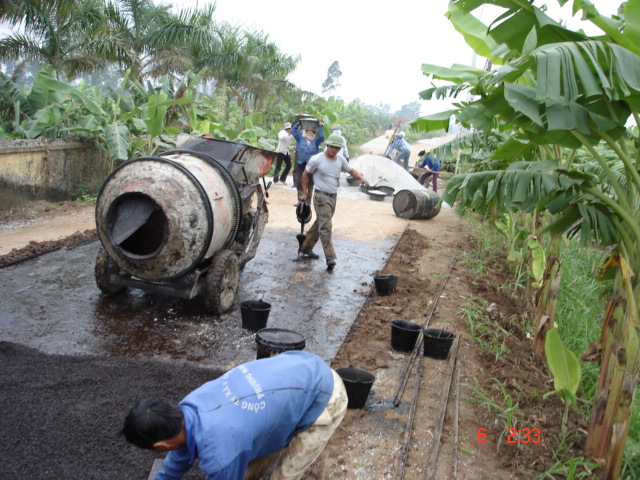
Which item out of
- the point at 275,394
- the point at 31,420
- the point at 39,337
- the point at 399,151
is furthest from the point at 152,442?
the point at 399,151

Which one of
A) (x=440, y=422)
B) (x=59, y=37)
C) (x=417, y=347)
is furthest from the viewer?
(x=59, y=37)

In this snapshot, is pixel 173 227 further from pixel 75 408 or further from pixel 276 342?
A: pixel 75 408

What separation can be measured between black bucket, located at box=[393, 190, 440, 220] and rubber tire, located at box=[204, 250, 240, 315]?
816 centimetres

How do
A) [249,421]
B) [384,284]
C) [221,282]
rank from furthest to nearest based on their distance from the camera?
[384,284] → [221,282] → [249,421]

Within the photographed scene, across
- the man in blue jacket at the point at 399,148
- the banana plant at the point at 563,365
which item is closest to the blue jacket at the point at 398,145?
the man in blue jacket at the point at 399,148

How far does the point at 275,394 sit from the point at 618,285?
2765mm

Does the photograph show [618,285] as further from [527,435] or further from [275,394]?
[275,394]

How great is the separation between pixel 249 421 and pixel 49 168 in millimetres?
11082

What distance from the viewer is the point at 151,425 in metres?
2.53

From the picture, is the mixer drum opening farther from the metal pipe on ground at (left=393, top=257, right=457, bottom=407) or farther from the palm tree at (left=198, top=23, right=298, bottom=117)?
the palm tree at (left=198, top=23, right=298, bottom=117)

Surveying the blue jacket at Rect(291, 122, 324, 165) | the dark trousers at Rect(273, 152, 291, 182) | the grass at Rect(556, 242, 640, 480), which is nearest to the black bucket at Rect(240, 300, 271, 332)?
the grass at Rect(556, 242, 640, 480)

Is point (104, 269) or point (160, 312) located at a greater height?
point (104, 269)

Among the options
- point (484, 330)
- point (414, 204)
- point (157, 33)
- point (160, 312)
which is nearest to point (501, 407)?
point (484, 330)

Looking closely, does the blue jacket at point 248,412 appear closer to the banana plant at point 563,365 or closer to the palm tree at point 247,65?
the banana plant at point 563,365
